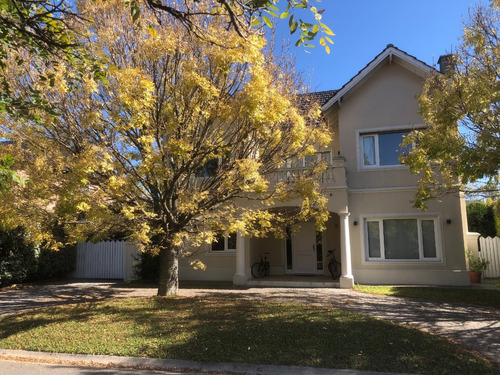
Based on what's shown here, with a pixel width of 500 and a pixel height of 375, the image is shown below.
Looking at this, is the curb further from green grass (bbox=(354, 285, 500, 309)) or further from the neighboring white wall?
the neighboring white wall

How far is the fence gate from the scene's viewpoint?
16.7 meters

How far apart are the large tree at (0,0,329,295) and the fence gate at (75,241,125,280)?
8.28 m

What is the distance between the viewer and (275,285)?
1302cm

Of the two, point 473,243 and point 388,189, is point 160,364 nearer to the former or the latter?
point 388,189

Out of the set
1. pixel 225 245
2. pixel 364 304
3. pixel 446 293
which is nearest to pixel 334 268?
pixel 446 293

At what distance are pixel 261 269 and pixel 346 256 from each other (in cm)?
359

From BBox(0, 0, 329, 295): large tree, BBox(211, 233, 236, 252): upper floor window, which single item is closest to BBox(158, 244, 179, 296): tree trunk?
BBox(0, 0, 329, 295): large tree

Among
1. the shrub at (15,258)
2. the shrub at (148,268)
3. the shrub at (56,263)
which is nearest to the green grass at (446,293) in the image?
the shrub at (148,268)

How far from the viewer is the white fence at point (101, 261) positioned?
54.6 ft

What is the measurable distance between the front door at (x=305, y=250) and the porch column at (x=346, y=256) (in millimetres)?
2672

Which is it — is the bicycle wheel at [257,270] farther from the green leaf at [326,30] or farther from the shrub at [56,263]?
the green leaf at [326,30]

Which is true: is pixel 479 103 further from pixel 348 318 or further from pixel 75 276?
pixel 75 276

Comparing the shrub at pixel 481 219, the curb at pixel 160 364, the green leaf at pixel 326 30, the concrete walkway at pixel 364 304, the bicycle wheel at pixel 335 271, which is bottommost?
the curb at pixel 160 364

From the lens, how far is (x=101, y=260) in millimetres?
16922
